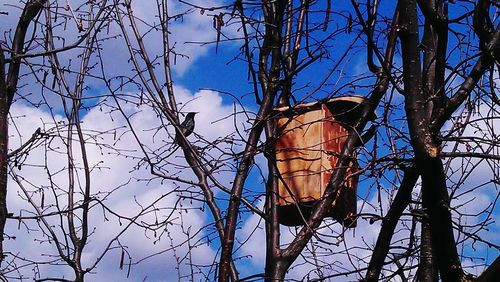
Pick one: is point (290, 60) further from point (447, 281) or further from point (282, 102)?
point (447, 281)

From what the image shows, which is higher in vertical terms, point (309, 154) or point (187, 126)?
point (187, 126)

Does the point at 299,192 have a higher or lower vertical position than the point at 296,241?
higher

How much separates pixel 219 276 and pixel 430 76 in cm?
138

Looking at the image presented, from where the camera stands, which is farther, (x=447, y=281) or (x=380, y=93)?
(x=380, y=93)

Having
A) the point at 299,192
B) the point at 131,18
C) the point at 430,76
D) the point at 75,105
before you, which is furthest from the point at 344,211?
the point at 75,105

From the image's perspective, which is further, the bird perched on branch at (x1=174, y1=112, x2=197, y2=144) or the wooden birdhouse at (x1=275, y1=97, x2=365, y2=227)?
the bird perched on branch at (x1=174, y1=112, x2=197, y2=144)

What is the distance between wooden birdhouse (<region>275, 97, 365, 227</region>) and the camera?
4.00 m

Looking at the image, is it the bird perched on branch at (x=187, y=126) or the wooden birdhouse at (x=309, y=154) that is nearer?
the wooden birdhouse at (x=309, y=154)

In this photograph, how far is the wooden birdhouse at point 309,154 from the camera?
400cm

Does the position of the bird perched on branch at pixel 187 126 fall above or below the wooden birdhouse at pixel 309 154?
above

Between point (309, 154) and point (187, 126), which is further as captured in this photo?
point (187, 126)

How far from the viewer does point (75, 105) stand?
612cm

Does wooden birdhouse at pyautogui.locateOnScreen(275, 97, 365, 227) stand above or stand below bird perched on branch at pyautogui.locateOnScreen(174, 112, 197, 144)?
below

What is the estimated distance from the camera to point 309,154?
404 centimetres
